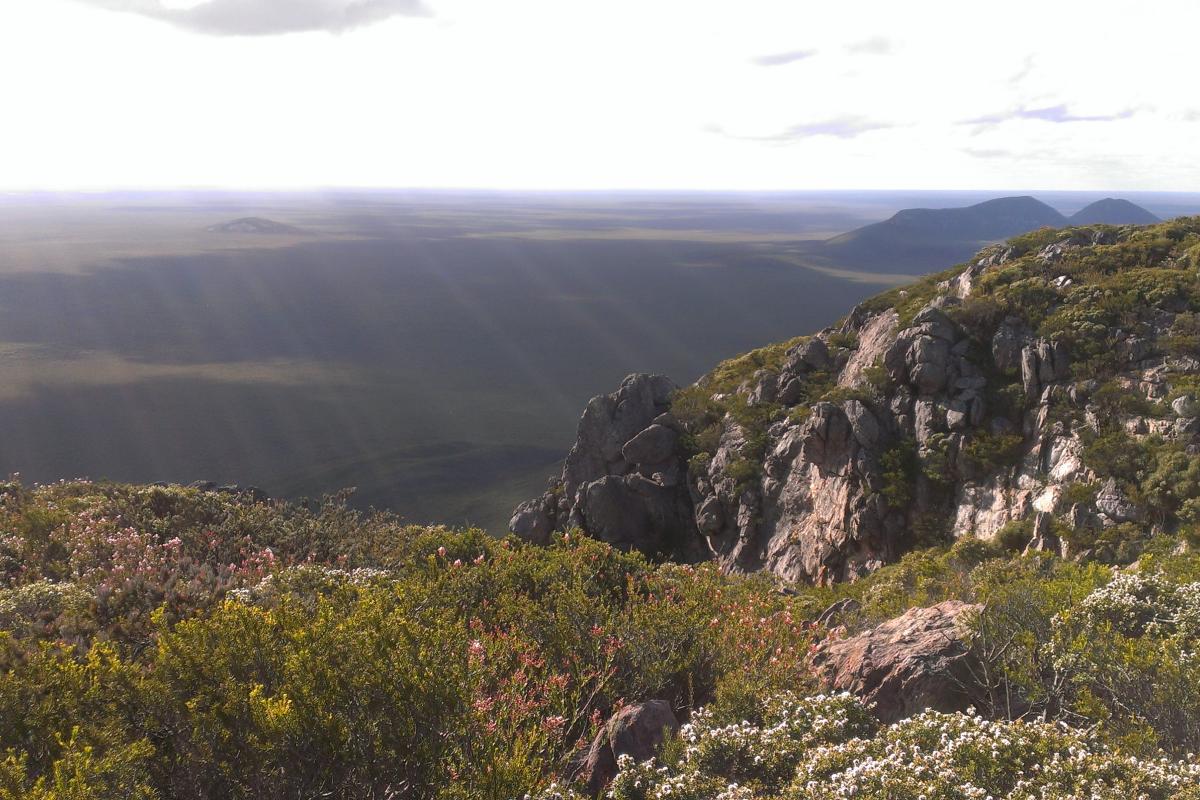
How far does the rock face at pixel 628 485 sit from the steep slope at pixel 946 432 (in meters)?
0.07

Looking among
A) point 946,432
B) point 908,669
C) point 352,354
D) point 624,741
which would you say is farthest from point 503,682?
point 352,354

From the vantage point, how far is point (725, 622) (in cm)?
1100

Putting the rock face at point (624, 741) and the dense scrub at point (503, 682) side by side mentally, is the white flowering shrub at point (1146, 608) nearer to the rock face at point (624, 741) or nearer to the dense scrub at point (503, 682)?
the dense scrub at point (503, 682)

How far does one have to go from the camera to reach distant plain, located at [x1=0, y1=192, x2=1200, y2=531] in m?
52.7

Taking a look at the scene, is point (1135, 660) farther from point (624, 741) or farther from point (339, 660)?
point (339, 660)

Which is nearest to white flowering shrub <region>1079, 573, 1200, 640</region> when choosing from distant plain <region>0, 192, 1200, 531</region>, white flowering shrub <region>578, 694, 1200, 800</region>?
white flowering shrub <region>578, 694, 1200, 800</region>

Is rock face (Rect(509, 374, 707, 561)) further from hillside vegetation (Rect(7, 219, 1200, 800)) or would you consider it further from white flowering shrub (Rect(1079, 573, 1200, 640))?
white flowering shrub (Rect(1079, 573, 1200, 640))

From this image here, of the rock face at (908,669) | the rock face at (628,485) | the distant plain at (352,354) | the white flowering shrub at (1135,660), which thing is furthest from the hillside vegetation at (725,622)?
the distant plain at (352,354)

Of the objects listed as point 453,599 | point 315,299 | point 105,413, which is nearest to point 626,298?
point 315,299

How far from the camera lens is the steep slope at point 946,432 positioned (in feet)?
53.9

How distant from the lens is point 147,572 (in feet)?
44.6

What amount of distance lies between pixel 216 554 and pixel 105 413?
183 ft

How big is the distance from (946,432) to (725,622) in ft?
38.8

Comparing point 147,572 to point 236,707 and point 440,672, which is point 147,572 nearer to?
point 236,707
